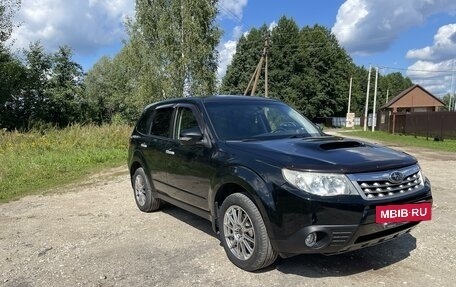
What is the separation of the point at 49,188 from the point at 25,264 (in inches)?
215

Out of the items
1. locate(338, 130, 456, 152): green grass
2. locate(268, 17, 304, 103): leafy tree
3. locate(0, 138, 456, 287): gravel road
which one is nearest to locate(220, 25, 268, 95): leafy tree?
locate(268, 17, 304, 103): leafy tree

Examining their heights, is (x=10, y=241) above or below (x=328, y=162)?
below

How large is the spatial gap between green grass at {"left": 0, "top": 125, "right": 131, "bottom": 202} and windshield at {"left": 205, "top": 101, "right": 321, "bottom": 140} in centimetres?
587

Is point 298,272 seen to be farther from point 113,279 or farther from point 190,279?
point 113,279

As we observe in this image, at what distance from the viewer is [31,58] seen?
115 feet

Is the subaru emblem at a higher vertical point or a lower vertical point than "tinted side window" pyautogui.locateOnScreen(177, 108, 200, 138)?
lower

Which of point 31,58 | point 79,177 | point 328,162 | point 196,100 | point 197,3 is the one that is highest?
point 197,3

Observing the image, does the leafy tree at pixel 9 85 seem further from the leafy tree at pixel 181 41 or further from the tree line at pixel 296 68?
the tree line at pixel 296 68

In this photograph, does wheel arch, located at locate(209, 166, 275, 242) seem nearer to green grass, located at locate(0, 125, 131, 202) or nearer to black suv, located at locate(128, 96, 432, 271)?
black suv, located at locate(128, 96, 432, 271)

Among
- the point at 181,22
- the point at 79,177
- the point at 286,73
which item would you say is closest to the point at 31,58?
the point at 181,22

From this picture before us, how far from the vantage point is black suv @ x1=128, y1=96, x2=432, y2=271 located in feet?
12.2

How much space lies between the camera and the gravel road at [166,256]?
4.17 meters

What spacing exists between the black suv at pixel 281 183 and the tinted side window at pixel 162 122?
15.0 inches

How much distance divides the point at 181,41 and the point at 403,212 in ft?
90.7
